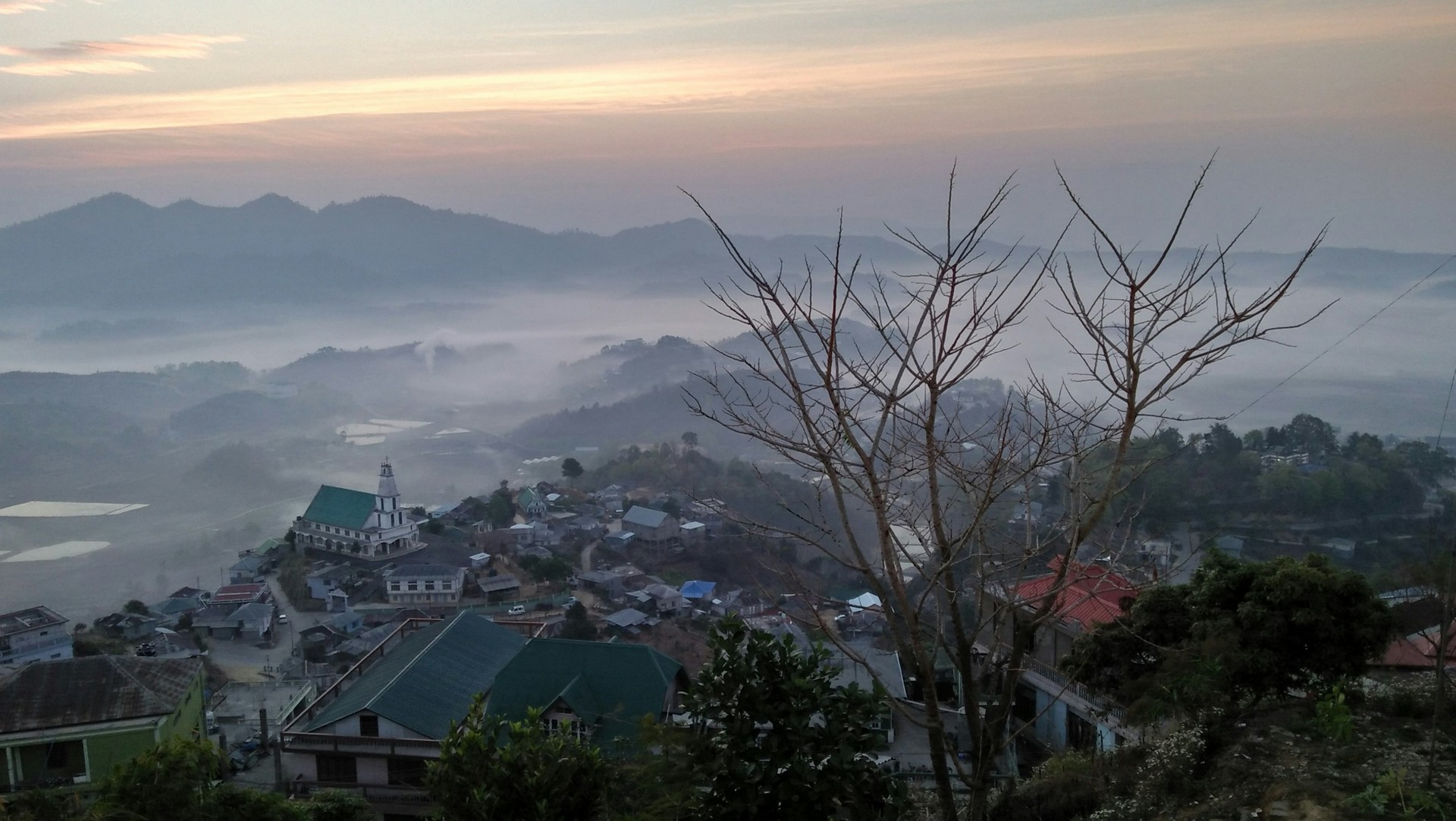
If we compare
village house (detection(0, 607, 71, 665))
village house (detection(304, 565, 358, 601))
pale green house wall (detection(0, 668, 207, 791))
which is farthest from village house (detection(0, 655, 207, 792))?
village house (detection(304, 565, 358, 601))

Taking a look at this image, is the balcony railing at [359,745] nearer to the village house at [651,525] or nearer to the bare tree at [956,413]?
the bare tree at [956,413]

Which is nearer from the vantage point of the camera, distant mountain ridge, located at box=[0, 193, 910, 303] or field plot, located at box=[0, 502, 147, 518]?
field plot, located at box=[0, 502, 147, 518]

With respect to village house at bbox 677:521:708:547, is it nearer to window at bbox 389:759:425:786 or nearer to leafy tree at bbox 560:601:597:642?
leafy tree at bbox 560:601:597:642

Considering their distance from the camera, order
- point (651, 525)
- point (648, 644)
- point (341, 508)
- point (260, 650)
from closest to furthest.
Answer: point (648, 644), point (260, 650), point (341, 508), point (651, 525)

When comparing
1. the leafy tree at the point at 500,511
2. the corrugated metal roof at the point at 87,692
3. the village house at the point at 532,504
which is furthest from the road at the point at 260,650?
the corrugated metal roof at the point at 87,692

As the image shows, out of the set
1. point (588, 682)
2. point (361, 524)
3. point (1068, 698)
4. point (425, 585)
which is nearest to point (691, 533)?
point (425, 585)

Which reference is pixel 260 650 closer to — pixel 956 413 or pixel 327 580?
pixel 327 580
